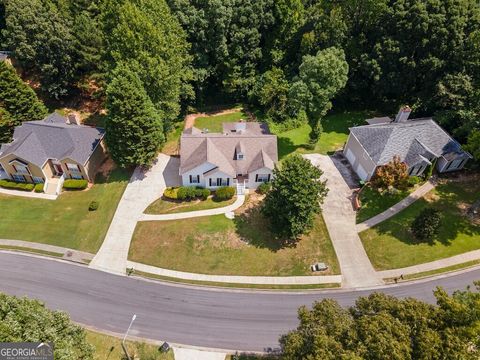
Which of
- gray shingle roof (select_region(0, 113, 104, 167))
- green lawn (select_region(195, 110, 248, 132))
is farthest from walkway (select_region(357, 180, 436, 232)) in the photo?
gray shingle roof (select_region(0, 113, 104, 167))

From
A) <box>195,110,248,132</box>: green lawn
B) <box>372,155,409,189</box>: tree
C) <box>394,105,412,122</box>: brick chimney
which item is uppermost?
<box>394,105,412,122</box>: brick chimney

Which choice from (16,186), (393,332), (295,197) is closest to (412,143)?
(295,197)

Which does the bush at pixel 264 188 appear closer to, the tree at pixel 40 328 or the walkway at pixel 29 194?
the tree at pixel 40 328

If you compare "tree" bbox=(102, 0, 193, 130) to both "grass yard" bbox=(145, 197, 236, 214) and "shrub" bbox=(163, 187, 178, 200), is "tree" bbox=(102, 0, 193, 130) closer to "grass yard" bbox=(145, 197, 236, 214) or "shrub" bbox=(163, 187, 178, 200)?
"shrub" bbox=(163, 187, 178, 200)

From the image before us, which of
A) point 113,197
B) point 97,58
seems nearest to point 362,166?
point 113,197

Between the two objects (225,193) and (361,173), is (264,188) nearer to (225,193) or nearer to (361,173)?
(225,193)

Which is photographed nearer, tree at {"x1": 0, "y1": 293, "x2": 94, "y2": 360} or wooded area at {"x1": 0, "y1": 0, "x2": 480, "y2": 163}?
tree at {"x1": 0, "y1": 293, "x2": 94, "y2": 360}

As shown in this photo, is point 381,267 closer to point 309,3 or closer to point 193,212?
point 193,212
